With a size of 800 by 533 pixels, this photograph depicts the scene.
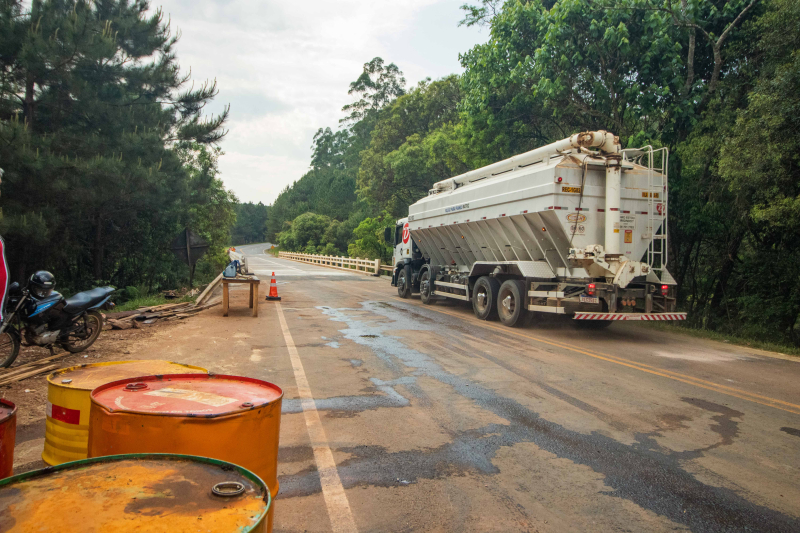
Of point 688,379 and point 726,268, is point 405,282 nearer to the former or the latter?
point 726,268

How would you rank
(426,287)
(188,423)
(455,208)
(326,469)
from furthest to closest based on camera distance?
(426,287) < (455,208) < (326,469) < (188,423)

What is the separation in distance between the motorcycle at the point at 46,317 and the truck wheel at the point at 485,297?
8304 millimetres

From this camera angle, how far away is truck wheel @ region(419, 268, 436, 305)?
57.4 feet

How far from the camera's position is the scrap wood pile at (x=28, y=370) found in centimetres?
664

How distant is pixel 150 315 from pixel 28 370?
5257mm

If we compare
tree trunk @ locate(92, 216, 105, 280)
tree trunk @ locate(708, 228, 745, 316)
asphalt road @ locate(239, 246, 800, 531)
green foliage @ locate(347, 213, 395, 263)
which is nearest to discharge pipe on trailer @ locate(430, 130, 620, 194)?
asphalt road @ locate(239, 246, 800, 531)

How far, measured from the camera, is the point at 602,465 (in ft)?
14.4

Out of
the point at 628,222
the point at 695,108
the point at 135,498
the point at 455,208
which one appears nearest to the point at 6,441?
the point at 135,498

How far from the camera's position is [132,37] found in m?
16.6

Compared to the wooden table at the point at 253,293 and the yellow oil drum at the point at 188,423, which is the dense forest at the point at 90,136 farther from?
the yellow oil drum at the point at 188,423

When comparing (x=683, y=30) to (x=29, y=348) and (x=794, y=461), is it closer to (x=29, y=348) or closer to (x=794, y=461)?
(x=794, y=461)

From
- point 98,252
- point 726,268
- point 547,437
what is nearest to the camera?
point 547,437

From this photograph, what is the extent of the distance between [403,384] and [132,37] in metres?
15.1

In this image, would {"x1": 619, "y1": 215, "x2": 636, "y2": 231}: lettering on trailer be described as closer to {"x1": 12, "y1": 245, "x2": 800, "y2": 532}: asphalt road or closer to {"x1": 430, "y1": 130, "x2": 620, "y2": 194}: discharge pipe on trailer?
{"x1": 430, "y1": 130, "x2": 620, "y2": 194}: discharge pipe on trailer
